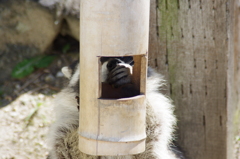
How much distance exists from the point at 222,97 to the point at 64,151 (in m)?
1.55

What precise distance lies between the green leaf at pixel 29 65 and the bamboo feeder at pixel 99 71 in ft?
11.1

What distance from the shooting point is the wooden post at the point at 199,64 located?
3.50 meters

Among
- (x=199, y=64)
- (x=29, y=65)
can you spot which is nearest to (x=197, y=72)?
(x=199, y=64)

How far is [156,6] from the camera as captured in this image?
3.54 meters

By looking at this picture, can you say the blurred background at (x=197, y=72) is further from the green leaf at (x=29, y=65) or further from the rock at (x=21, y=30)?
the rock at (x=21, y=30)

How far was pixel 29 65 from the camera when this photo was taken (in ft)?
19.0

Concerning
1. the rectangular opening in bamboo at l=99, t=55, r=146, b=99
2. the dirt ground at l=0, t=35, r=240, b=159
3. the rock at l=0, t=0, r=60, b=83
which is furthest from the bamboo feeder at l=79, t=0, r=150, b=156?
the rock at l=0, t=0, r=60, b=83

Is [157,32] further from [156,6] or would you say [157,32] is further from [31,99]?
[31,99]

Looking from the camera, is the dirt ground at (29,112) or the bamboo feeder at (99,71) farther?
the dirt ground at (29,112)

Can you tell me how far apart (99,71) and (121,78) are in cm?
47

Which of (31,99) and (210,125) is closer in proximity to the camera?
(210,125)

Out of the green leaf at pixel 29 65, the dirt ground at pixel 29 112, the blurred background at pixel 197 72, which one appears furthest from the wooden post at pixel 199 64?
the green leaf at pixel 29 65

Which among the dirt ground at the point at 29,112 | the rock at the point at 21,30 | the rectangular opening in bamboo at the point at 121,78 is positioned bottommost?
the dirt ground at the point at 29,112

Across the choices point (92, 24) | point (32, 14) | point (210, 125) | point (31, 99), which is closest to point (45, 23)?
point (32, 14)
